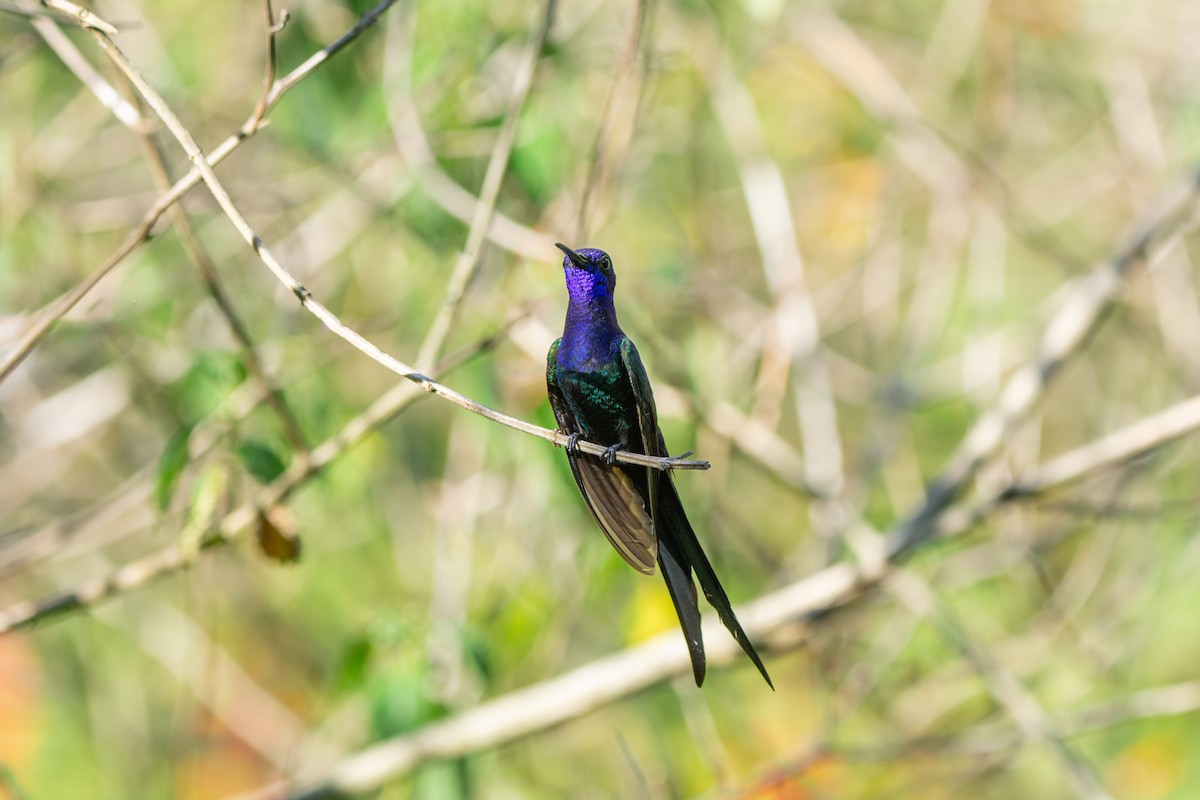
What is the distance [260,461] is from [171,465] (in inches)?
10.0

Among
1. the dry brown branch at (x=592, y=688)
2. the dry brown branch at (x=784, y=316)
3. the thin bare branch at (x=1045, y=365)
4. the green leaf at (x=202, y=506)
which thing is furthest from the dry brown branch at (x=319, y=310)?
the dry brown branch at (x=784, y=316)

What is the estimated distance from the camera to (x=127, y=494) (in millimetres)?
4262

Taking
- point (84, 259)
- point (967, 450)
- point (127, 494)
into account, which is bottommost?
point (967, 450)

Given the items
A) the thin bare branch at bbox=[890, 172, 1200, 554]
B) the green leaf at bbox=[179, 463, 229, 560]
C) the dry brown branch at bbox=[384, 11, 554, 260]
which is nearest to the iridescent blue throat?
the green leaf at bbox=[179, 463, 229, 560]

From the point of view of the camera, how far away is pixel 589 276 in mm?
2439

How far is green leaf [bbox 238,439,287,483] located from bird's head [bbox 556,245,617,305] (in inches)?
38.8

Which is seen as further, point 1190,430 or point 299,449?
point 1190,430

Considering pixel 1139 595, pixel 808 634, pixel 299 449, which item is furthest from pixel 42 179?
pixel 1139 595

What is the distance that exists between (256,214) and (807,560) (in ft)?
10.1

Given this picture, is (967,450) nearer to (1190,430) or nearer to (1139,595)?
(1190,430)

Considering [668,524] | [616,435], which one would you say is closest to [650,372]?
[616,435]

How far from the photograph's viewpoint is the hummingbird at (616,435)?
7.63 ft

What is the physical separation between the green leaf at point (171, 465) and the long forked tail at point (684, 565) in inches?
52.8

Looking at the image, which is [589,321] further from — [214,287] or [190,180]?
[214,287]
